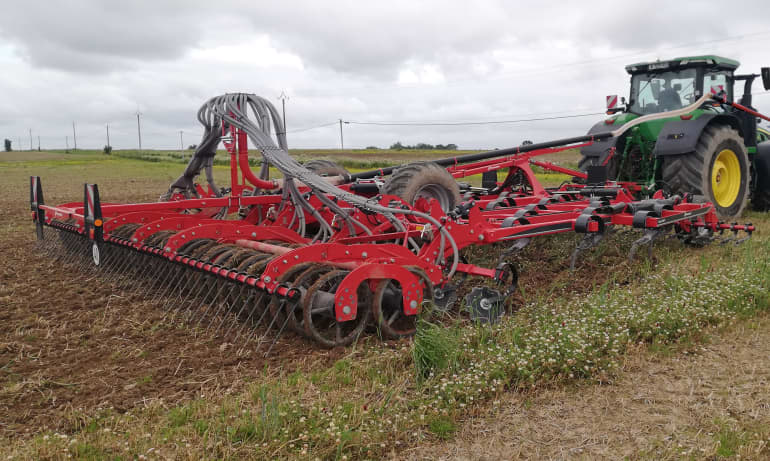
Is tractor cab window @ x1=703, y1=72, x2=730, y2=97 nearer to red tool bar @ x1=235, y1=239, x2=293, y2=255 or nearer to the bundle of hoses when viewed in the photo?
the bundle of hoses

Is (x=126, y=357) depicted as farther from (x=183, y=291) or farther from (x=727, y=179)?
(x=727, y=179)

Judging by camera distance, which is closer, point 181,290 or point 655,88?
point 181,290

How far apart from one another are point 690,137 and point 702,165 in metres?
0.37

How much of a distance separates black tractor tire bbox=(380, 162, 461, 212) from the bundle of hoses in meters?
0.56

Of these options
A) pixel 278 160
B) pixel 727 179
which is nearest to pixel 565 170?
pixel 727 179

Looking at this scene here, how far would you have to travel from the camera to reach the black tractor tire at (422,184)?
5.50 metres

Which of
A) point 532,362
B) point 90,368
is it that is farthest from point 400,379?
point 90,368

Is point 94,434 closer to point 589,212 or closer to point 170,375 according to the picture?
point 170,375

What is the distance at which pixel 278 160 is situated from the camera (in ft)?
15.6

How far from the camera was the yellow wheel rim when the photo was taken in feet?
25.8

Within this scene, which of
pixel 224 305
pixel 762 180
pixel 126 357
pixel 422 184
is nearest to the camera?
pixel 126 357

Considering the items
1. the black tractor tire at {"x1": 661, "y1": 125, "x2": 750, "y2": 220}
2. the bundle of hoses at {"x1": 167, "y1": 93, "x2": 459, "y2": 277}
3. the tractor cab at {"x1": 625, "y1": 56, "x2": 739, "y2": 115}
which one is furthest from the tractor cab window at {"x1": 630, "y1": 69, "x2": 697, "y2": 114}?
the bundle of hoses at {"x1": 167, "y1": 93, "x2": 459, "y2": 277}

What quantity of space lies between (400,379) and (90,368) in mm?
1788

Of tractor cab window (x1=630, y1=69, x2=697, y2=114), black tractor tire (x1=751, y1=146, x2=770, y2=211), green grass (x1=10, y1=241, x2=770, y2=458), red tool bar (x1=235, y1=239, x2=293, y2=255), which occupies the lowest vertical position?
green grass (x1=10, y1=241, x2=770, y2=458)
